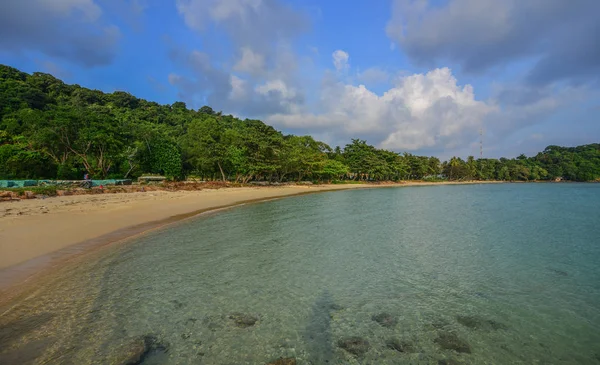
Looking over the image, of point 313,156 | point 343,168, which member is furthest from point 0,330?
point 343,168

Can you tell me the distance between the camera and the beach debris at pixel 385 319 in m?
6.18

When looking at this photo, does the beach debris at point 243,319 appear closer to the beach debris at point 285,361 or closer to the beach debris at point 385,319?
the beach debris at point 285,361

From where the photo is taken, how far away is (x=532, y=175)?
13900 cm

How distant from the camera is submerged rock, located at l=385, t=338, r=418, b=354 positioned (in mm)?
5195

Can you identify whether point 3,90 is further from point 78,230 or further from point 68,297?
→ point 68,297

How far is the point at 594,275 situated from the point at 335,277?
27.0 ft

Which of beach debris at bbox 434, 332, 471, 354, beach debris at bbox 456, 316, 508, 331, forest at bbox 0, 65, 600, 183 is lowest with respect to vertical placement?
beach debris at bbox 456, 316, 508, 331

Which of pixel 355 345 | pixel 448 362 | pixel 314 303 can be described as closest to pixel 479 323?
pixel 448 362

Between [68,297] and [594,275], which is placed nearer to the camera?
[68,297]

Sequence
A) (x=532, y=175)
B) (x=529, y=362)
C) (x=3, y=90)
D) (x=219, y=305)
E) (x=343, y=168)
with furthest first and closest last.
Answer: (x=532, y=175) → (x=343, y=168) → (x=3, y=90) → (x=219, y=305) → (x=529, y=362)

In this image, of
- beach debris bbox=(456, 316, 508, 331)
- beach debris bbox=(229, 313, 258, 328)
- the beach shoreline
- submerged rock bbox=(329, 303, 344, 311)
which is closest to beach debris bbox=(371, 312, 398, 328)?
submerged rock bbox=(329, 303, 344, 311)

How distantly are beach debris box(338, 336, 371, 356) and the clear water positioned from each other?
0.09m

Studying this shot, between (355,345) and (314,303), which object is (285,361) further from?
(314,303)

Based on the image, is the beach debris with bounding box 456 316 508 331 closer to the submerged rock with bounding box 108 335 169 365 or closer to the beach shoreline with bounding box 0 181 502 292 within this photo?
the submerged rock with bounding box 108 335 169 365
